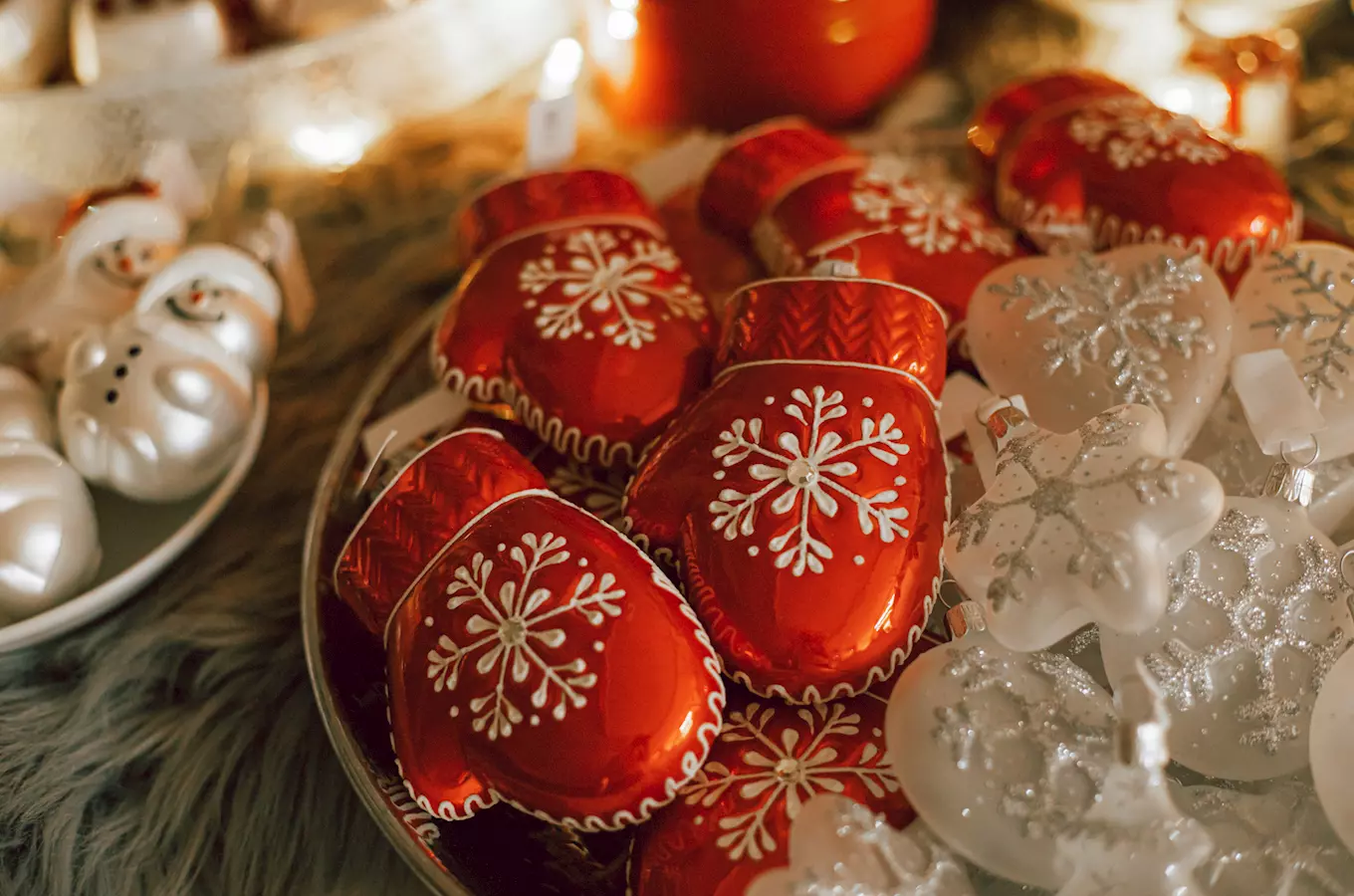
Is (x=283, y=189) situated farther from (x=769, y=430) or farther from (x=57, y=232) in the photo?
(x=769, y=430)

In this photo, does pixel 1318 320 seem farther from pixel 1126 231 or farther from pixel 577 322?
pixel 577 322

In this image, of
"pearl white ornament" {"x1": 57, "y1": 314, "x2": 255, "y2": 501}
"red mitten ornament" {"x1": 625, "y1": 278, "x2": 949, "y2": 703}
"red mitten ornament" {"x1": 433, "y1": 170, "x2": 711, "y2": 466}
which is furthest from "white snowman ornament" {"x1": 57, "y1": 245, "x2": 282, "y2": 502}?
"red mitten ornament" {"x1": 625, "y1": 278, "x2": 949, "y2": 703}

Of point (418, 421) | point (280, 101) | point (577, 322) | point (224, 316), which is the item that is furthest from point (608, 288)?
point (280, 101)

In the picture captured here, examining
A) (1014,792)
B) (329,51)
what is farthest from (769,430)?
(329,51)

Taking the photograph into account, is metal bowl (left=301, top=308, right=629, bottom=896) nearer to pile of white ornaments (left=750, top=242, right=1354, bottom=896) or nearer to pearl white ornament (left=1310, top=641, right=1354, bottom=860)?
pile of white ornaments (left=750, top=242, right=1354, bottom=896)

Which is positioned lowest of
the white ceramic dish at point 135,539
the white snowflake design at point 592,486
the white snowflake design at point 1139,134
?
the white ceramic dish at point 135,539

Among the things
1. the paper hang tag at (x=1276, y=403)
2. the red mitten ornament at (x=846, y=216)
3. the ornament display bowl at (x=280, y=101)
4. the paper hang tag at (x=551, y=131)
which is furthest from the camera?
the ornament display bowl at (x=280, y=101)

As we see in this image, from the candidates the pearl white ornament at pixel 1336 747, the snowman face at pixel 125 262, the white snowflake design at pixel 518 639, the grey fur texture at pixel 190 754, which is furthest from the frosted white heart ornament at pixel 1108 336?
the snowman face at pixel 125 262

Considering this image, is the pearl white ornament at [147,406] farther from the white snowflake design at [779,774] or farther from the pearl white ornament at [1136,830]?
the pearl white ornament at [1136,830]
